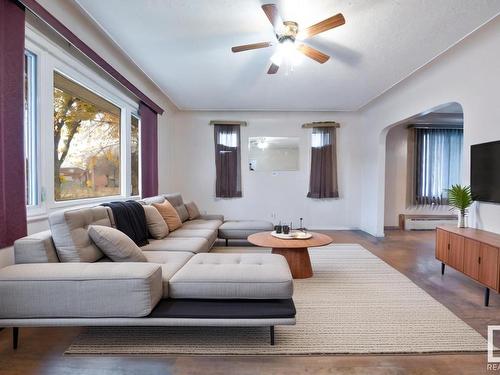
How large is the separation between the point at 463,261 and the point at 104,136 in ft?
14.6

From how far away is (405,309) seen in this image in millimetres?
2318

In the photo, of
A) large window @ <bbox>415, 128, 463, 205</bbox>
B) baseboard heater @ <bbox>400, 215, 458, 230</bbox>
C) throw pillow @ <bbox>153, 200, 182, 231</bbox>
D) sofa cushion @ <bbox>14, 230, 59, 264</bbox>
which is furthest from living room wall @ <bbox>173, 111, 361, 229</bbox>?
sofa cushion @ <bbox>14, 230, 59, 264</bbox>

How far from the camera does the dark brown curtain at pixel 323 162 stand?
19.2ft

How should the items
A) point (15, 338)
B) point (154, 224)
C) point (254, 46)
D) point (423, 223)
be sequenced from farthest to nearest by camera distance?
point (423, 223)
point (154, 224)
point (254, 46)
point (15, 338)

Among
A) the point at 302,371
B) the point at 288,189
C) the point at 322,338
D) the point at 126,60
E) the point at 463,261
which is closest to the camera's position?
the point at 302,371

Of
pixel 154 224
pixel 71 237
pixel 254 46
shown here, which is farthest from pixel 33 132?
pixel 254 46

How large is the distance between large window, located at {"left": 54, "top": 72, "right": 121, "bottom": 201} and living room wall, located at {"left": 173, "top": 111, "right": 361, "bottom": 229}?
2.13 m

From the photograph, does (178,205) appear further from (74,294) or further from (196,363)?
(196,363)

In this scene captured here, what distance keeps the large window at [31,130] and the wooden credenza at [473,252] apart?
4.00 m

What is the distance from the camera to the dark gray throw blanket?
2656 mm

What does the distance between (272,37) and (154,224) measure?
245 centimetres

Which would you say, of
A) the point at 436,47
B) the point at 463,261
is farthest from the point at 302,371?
the point at 436,47

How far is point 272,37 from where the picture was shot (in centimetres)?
281

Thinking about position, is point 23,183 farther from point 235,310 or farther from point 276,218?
point 276,218
